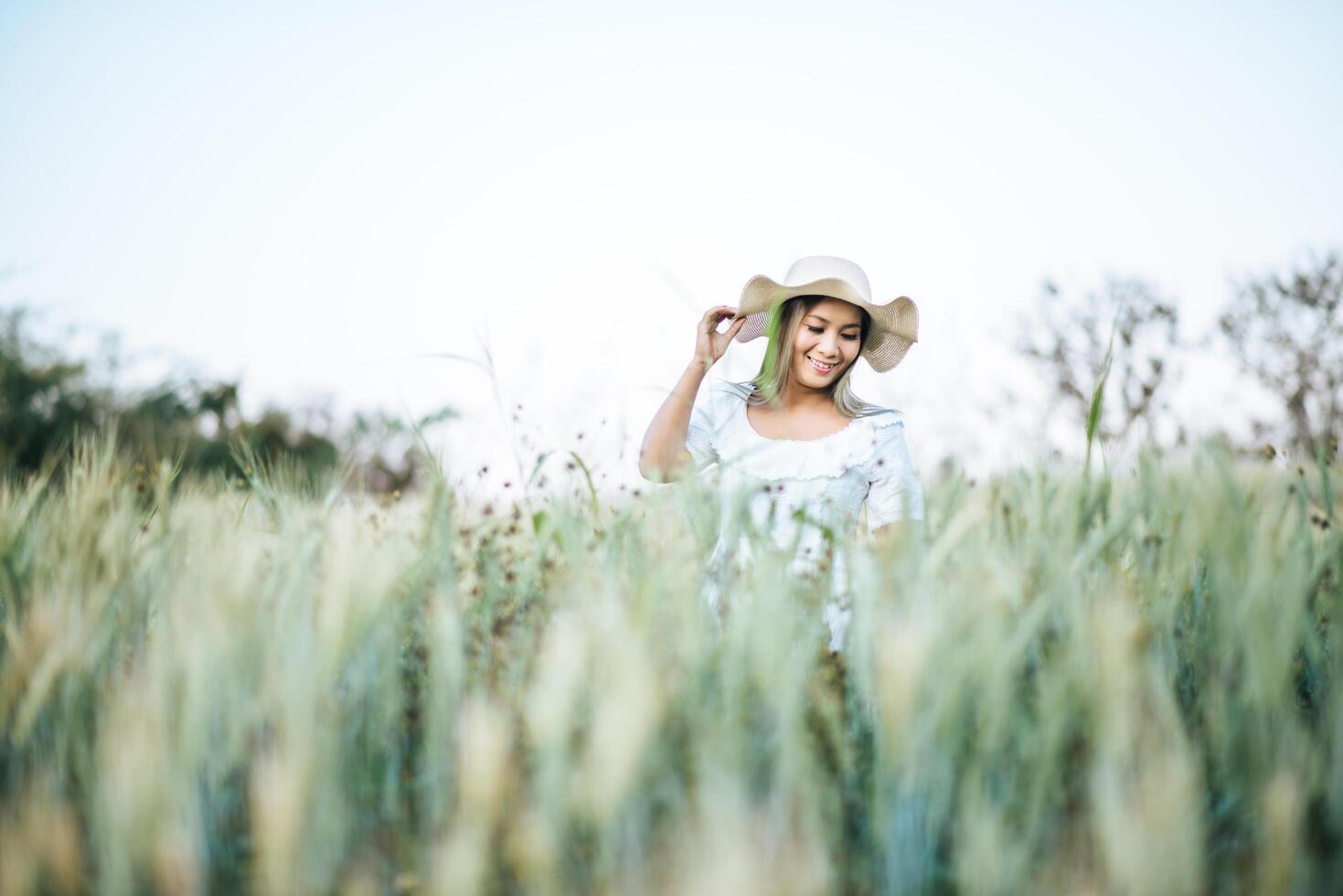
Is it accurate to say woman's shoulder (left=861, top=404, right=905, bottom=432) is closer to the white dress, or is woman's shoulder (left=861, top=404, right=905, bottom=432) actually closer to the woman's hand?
the white dress

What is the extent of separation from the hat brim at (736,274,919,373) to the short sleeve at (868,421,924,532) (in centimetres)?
32

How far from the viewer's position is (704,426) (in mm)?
2773

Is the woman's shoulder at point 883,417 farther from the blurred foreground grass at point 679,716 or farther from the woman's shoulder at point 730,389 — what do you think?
the blurred foreground grass at point 679,716

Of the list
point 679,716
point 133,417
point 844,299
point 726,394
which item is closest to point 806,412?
point 726,394

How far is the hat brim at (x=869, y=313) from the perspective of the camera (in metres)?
2.56

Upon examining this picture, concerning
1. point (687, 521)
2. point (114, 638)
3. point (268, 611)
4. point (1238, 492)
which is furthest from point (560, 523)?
point (1238, 492)

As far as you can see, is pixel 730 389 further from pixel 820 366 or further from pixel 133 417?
pixel 133 417

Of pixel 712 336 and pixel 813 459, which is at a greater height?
pixel 712 336

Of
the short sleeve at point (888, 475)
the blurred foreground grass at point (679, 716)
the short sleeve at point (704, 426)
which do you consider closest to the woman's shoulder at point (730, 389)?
the short sleeve at point (704, 426)

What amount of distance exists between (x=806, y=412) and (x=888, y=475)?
0.35m

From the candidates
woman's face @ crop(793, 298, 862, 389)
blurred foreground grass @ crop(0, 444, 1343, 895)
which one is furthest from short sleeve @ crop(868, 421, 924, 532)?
blurred foreground grass @ crop(0, 444, 1343, 895)

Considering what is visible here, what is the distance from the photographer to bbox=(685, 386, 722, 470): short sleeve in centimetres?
270

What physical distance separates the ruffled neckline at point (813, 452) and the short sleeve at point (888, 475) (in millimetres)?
24

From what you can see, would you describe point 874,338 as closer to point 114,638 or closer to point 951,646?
point 951,646
